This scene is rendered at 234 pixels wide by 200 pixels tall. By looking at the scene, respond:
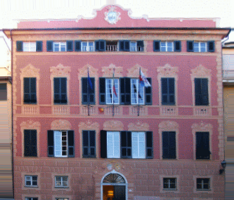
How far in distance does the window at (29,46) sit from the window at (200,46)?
1017 centimetres

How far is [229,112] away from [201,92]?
7.97 feet

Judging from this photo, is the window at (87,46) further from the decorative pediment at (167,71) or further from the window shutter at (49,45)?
the decorative pediment at (167,71)

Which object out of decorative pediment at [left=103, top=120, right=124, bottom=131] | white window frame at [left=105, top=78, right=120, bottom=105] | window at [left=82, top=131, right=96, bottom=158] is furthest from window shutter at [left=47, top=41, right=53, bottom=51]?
decorative pediment at [left=103, top=120, right=124, bottom=131]

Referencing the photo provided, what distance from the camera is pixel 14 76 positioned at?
15.7 metres

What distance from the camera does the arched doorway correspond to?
15.1 metres

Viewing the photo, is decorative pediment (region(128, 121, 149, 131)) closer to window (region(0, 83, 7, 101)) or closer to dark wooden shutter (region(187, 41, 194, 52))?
dark wooden shutter (region(187, 41, 194, 52))

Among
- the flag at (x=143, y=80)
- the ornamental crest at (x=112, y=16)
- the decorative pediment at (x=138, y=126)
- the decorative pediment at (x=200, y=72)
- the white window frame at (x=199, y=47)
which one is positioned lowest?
the decorative pediment at (x=138, y=126)

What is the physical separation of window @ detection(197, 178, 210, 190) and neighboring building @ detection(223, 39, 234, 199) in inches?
48.8

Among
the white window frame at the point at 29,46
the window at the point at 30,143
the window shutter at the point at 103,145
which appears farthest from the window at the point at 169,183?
the white window frame at the point at 29,46

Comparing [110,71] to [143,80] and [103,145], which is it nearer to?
[143,80]

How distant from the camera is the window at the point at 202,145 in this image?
1516 cm

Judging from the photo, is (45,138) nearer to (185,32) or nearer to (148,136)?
(148,136)

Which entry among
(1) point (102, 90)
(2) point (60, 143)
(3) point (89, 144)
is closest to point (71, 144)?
(2) point (60, 143)

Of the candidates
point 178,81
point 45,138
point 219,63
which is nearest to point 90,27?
point 178,81
